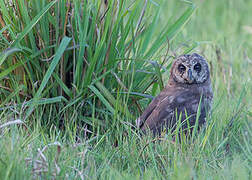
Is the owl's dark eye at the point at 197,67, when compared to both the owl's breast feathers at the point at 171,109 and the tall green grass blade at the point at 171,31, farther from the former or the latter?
the tall green grass blade at the point at 171,31

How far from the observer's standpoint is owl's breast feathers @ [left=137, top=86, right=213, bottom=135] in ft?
12.2

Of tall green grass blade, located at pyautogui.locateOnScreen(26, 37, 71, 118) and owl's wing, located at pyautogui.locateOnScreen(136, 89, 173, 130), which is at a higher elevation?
tall green grass blade, located at pyautogui.locateOnScreen(26, 37, 71, 118)

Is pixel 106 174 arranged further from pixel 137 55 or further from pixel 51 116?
pixel 137 55

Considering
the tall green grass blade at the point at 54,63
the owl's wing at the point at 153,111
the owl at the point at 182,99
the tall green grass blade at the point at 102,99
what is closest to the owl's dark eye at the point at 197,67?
the owl at the point at 182,99

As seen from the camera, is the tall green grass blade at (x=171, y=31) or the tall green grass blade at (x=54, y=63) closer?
the tall green grass blade at (x=54, y=63)

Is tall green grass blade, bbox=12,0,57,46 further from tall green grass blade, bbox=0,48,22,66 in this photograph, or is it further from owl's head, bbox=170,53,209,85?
owl's head, bbox=170,53,209,85

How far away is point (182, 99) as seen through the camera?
381 centimetres

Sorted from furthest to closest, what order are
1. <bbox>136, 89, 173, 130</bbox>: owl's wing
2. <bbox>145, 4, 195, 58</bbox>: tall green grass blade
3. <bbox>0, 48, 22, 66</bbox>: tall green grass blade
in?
1. <bbox>145, 4, 195, 58</bbox>: tall green grass blade
2. <bbox>136, 89, 173, 130</bbox>: owl's wing
3. <bbox>0, 48, 22, 66</bbox>: tall green grass blade

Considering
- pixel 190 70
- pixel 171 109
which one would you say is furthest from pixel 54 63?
pixel 190 70

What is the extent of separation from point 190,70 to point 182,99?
24 cm

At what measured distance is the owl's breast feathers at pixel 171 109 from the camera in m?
3.73

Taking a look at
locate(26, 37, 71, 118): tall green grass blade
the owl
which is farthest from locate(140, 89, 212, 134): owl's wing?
locate(26, 37, 71, 118): tall green grass blade

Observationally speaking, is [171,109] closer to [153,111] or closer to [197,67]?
[153,111]

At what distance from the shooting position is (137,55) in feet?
12.9
